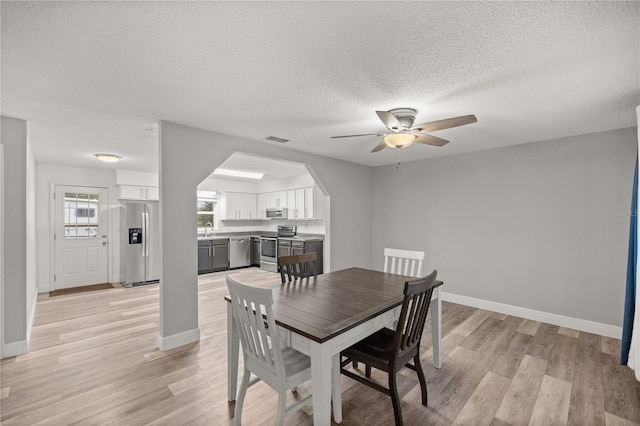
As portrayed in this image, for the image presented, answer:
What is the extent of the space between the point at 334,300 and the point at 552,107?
8.91 ft

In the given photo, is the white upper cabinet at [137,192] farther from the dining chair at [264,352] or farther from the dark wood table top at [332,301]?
the dining chair at [264,352]

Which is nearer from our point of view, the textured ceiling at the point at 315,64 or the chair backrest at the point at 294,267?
the textured ceiling at the point at 315,64

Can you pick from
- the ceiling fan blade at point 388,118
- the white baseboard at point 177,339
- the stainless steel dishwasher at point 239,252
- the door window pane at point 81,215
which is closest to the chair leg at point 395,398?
the ceiling fan blade at point 388,118

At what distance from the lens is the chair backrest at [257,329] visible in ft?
5.30

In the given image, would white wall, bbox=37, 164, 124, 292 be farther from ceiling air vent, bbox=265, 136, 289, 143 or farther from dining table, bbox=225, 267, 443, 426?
dining table, bbox=225, 267, 443, 426

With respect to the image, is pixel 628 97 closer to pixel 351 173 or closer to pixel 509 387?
pixel 509 387

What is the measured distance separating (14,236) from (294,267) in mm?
2889

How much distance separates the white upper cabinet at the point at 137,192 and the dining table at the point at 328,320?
17.0ft

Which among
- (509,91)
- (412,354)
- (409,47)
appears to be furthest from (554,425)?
(409,47)

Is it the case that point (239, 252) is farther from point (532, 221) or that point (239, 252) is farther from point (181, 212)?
point (532, 221)

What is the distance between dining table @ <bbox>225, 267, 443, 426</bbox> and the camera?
1.59m

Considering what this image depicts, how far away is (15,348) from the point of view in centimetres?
→ 291

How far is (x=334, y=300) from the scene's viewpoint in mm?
2215

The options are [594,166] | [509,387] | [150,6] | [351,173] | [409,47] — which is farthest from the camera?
[351,173]
